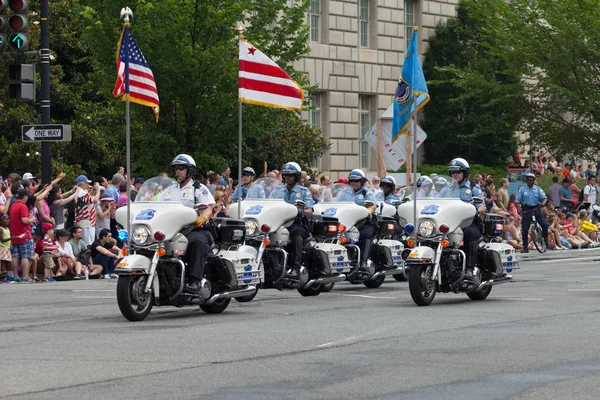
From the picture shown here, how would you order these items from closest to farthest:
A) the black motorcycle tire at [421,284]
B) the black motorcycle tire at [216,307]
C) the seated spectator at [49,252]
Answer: the black motorcycle tire at [216,307]
the black motorcycle tire at [421,284]
the seated spectator at [49,252]

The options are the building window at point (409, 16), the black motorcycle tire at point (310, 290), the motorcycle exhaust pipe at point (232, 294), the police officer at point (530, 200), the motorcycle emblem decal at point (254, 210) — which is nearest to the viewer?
the motorcycle exhaust pipe at point (232, 294)

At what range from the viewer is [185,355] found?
478 inches

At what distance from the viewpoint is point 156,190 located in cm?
1631

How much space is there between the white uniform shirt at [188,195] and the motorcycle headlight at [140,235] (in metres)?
0.58

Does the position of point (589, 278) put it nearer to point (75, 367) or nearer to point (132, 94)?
point (132, 94)

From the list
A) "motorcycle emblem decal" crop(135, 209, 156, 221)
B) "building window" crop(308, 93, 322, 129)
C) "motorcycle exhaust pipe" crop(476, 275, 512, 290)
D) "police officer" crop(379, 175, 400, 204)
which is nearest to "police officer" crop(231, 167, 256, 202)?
"police officer" crop(379, 175, 400, 204)

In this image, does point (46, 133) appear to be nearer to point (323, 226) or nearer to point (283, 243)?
point (323, 226)

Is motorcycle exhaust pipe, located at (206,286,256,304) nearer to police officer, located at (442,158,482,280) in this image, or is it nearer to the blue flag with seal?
police officer, located at (442,158,482,280)

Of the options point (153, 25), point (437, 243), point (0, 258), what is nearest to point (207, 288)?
point (437, 243)

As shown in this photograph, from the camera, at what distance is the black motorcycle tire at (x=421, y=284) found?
57.0 feet

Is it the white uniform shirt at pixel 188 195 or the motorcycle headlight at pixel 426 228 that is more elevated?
the white uniform shirt at pixel 188 195

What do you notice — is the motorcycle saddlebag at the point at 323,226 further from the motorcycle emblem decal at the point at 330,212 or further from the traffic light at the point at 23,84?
the traffic light at the point at 23,84

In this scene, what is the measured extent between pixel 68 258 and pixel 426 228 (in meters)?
8.50

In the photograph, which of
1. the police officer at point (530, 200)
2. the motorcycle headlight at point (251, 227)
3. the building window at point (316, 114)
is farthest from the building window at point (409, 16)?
the motorcycle headlight at point (251, 227)
